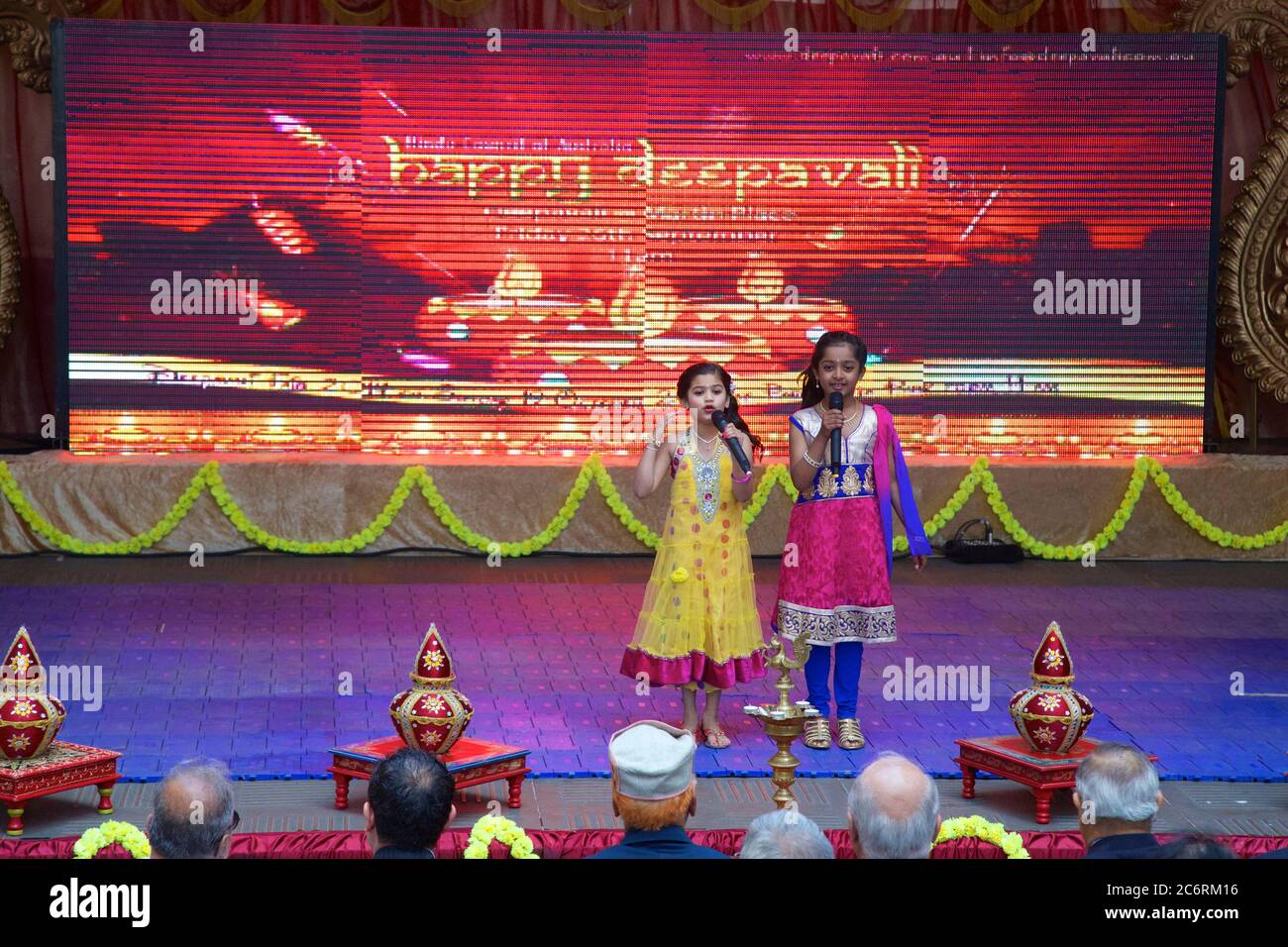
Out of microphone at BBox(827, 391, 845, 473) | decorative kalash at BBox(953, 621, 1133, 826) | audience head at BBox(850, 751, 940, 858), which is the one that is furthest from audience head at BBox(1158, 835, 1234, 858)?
microphone at BBox(827, 391, 845, 473)

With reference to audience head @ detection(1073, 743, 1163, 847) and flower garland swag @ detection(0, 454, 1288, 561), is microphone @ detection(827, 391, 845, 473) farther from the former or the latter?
flower garland swag @ detection(0, 454, 1288, 561)

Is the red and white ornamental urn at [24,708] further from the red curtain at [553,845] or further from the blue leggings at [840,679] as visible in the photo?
the blue leggings at [840,679]

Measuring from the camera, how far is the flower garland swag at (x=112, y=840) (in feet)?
14.6

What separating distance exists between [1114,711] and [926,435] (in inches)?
184

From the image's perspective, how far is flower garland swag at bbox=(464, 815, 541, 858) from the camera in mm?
4344

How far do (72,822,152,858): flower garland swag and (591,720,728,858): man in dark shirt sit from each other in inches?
57.0

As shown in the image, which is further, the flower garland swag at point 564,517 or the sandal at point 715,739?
the flower garland swag at point 564,517

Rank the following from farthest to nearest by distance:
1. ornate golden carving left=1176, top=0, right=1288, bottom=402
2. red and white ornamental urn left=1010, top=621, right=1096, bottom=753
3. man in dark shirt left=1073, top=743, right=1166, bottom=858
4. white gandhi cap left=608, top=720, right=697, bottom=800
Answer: ornate golden carving left=1176, top=0, right=1288, bottom=402 → red and white ornamental urn left=1010, top=621, right=1096, bottom=753 → man in dark shirt left=1073, top=743, right=1166, bottom=858 → white gandhi cap left=608, top=720, right=697, bottom=800

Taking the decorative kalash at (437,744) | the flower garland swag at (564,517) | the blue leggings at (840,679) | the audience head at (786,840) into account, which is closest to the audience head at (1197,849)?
the audience head at (786,840)

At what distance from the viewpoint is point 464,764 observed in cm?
584

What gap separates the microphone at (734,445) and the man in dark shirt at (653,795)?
2.85m

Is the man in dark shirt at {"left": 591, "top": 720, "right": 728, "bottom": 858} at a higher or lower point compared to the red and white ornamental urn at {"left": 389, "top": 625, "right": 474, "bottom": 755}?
higher

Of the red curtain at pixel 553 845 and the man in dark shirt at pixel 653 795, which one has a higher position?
the man in dark shirt at pixel 653 795

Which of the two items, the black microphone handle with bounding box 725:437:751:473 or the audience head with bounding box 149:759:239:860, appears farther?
the black microphone handle with bounding box 725:437:751:473
